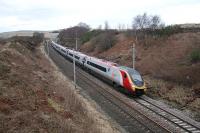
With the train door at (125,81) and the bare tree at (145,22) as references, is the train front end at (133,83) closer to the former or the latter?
the train door at (125,81)

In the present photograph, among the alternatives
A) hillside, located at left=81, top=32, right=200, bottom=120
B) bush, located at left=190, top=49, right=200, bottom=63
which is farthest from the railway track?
bush, located at left=190, top=49, right=200, bottom=63

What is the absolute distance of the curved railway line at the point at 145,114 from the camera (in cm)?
2141

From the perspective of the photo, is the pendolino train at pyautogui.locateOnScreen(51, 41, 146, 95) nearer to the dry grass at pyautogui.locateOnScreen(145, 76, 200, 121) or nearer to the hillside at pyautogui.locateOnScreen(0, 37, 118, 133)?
the dry grass at pyautogui.locateOnScreen(145, 76, 200, 121)

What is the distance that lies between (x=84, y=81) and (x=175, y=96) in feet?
45.4

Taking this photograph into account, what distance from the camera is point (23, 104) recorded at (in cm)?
1992

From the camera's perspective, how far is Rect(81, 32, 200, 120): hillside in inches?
1141

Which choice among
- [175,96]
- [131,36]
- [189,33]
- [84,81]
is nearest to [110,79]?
[84,81]

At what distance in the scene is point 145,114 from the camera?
24.6m

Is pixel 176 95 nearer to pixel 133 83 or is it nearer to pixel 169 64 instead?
pixel 133 83

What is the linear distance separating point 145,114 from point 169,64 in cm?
1580

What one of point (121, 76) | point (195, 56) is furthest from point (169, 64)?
point (121, 76)

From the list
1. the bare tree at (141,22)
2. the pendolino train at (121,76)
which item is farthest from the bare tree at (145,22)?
the pendolino train at (121,76)

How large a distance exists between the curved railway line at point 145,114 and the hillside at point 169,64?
2.46 m

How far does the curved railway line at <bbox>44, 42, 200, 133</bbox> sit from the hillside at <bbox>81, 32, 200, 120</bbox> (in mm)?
2457
